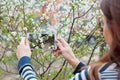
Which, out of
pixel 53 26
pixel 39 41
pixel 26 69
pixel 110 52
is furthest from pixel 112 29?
pixel 53 26

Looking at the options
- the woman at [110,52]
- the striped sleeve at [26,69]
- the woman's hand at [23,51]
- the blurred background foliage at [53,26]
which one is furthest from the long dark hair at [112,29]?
the blurred background foliage at [53,26]

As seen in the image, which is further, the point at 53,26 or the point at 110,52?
the point at 53,26

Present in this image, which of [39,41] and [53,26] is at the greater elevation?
[53,26]

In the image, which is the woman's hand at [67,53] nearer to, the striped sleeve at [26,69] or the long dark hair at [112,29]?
the striped sleeve at [26,69]

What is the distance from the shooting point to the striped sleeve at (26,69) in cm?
132

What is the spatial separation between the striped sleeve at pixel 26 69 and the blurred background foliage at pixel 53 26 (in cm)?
100

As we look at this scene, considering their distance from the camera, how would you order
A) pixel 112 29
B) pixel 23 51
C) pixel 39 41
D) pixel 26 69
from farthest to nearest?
pixel 39 41
pixel 23 51
pixel 26 69
pixel 112 29

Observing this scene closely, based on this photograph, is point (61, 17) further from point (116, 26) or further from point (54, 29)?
point (116, 26)

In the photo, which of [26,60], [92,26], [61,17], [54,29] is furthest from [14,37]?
[26,60]

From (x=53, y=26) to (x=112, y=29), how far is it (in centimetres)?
158

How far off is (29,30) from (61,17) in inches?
14.4

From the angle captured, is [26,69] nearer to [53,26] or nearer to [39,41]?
[39,41]

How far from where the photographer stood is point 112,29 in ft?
3.42

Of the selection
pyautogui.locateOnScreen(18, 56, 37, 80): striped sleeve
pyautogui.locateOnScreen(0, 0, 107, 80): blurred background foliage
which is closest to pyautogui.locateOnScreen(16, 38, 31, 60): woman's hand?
pyautogui.locateOnScreen(18, 56, 37, 80): striped sleeve
